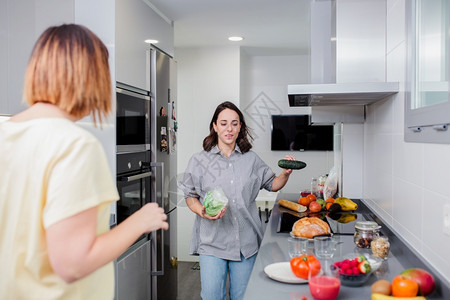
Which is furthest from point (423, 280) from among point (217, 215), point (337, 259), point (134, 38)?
point (134, 38)

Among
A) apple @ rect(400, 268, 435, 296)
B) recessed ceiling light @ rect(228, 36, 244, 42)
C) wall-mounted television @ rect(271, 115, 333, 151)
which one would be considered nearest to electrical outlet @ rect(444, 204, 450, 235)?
apple @ rect(400, 268, 435, 296)

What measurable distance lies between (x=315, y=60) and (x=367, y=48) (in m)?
0.72

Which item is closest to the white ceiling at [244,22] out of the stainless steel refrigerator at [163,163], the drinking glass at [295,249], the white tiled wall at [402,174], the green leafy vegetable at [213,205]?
the stainless steel refrigerator at [163,163]

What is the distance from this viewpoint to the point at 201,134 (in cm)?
496

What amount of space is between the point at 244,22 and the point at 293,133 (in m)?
1.83

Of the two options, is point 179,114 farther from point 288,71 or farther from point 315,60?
point 315,60

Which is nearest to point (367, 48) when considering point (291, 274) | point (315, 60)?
point (315, 60)

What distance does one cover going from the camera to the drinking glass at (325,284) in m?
1.21

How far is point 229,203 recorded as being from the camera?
7.82 feet

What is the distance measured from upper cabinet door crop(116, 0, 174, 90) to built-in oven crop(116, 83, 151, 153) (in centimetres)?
6

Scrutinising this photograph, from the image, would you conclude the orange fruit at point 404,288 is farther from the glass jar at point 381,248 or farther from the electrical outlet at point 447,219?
the glass jar at point 381,248

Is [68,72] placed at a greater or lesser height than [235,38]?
lesser

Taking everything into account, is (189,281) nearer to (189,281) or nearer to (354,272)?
(189,281)

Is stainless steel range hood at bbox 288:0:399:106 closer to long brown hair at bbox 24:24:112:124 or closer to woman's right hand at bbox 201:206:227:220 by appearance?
woman's right hand at bbox 201:206:227:220
